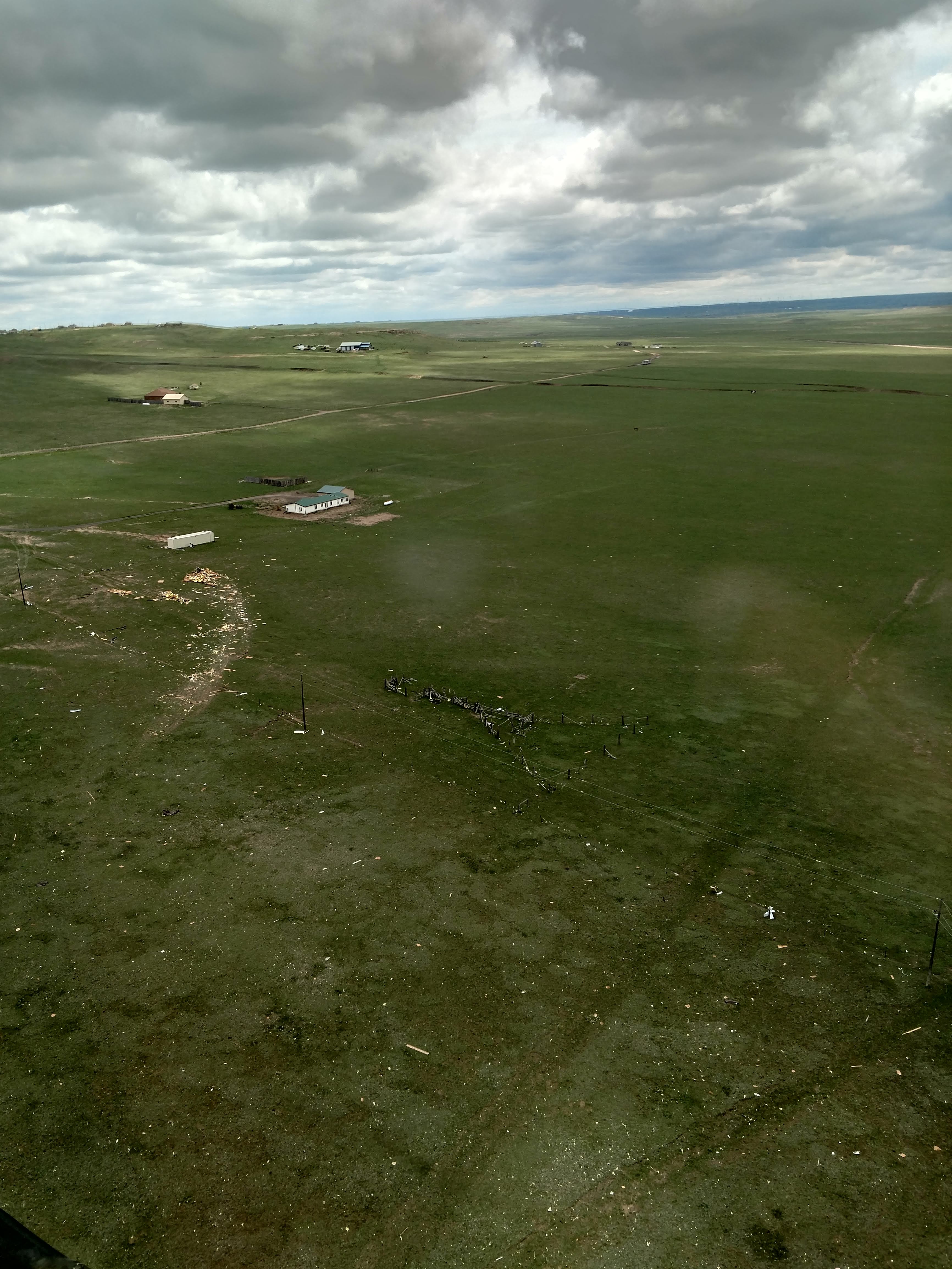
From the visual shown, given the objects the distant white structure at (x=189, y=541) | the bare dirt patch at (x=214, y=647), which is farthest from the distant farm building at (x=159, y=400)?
the bare dirt patch at (x=214, y=647)

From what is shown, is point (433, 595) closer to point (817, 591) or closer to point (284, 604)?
point (284, 604)

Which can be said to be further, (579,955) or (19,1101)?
(579,955)

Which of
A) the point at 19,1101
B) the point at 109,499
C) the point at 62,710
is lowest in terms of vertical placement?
the point at 109,499

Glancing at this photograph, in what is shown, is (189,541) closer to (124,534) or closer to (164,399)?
(124,534)

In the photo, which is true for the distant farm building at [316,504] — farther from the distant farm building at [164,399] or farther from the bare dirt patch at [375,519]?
the distant farm building at [164,399]

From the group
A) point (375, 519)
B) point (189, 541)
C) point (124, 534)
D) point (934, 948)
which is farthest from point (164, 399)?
point (934, 948)

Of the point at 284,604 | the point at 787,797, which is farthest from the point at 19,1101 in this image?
the point at 284,604

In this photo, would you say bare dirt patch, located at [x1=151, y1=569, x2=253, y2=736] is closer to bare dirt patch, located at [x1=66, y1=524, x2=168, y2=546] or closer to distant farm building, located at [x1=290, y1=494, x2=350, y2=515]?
bare dirt patch, located at [x1=66, y1=524, x2=168, y2=546]
